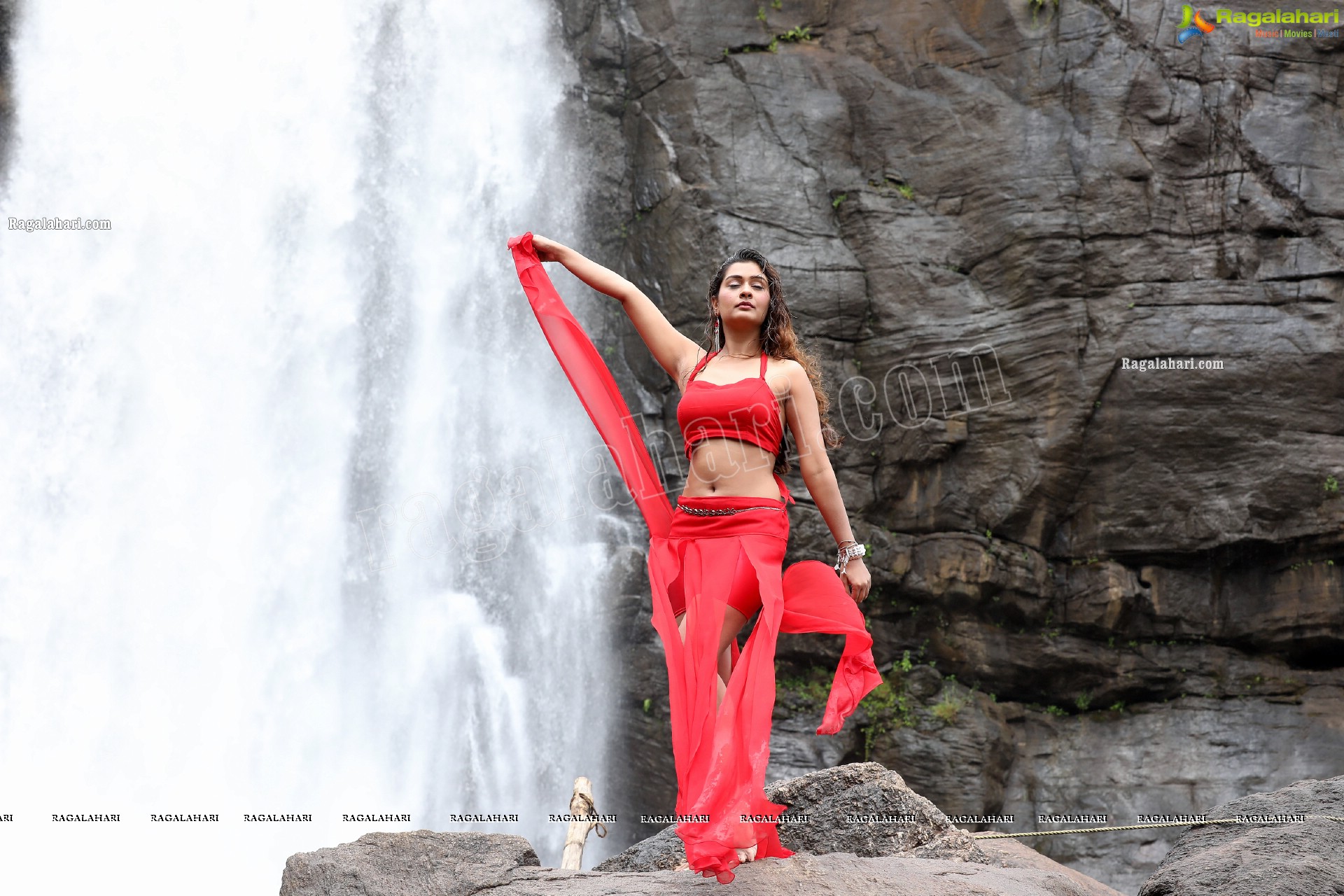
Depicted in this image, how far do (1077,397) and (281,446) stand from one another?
24.3 ft

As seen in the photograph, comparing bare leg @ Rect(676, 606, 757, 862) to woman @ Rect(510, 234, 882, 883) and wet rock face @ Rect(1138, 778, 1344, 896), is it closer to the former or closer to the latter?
woman @ Rect(510, 234, 882, 883)

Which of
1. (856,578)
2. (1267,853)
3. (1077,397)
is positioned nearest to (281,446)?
(1077,397)

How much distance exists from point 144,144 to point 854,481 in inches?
312

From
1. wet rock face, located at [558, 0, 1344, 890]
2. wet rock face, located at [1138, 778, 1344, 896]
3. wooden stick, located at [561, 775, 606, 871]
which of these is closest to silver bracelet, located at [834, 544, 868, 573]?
wet rock face, located at [1138, 778, 1344, 896]

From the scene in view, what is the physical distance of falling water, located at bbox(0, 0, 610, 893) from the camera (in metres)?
9.45

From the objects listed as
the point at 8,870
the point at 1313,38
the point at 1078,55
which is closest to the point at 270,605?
the point at 8,870

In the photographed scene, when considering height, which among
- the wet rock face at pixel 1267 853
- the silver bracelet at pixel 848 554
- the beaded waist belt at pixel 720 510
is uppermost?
the beaded waist belt at pixel 720 510

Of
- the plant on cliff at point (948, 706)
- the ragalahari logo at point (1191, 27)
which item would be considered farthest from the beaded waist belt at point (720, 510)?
the ragalahari logo at point (1191, 27)

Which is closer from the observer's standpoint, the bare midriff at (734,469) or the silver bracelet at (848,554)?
the bare midriff at (734,469)

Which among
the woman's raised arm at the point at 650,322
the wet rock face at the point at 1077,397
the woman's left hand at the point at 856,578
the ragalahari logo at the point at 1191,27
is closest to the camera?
the woman's left hand at the point at 856,578

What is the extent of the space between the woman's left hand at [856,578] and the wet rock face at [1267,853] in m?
1.29

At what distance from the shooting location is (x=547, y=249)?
13.0 feet

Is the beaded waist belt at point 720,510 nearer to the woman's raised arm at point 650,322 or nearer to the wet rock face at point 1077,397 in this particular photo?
the woman's raised arm at point 650,322

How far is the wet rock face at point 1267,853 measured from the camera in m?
3.15
